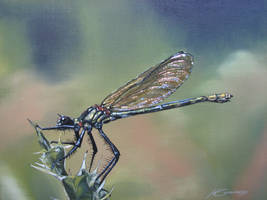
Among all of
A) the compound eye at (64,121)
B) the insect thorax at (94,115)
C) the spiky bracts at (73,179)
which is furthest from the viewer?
the insect thorax at (94,115)

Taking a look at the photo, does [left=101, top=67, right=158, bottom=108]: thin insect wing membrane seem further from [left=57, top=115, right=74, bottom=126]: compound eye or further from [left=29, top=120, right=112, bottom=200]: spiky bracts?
[left=29, top=120, right=112, bottom=200]: spiky bracts

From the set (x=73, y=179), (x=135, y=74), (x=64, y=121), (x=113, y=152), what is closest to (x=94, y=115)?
(x=64, y=121)

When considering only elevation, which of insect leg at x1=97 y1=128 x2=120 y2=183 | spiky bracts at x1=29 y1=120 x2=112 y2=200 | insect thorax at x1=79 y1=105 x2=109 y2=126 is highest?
insect thorax at x1=79 y1=105 x2=109 y2=126

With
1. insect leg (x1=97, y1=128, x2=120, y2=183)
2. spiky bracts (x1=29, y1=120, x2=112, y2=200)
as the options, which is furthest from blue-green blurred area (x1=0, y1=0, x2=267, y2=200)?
spiky bracts (x1=29, y1=120, x2=112, y2=200)

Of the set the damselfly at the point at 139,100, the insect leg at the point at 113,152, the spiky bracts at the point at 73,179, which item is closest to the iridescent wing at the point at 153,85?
the damselfly at the point at 139,100

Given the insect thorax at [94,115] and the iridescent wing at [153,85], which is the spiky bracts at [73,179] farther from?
the iridescent wing at [153,85]

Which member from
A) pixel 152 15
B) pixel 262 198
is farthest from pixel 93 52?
pixel 262 198
